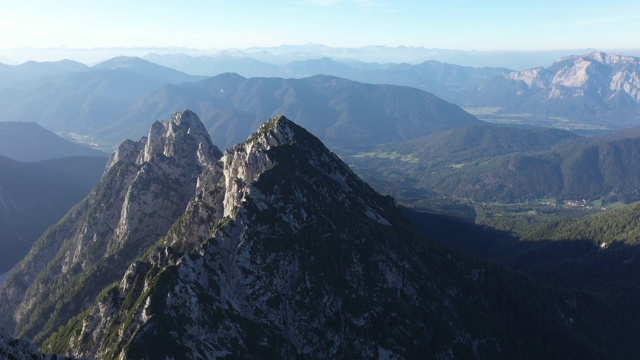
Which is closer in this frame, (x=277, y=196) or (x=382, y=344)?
(x=382, y=344)

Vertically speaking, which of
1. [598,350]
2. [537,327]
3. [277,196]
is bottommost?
[598,350]

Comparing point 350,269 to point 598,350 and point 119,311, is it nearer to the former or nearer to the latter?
point 119,311

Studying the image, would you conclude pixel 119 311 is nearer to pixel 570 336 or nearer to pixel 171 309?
pixel 171 309

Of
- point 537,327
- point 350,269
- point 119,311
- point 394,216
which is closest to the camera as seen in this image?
point 119,311

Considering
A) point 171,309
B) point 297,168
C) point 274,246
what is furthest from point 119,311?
point 297,168

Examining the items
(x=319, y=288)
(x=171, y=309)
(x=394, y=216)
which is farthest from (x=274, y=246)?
(x=394, y=216)

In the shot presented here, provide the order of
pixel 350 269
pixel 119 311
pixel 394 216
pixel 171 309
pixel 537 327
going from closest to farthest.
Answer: pixel 171 309
pixel 119 311
pixel 350 269
pixel 537 327
pixel 394 216

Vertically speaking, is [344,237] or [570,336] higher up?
[344,237]
